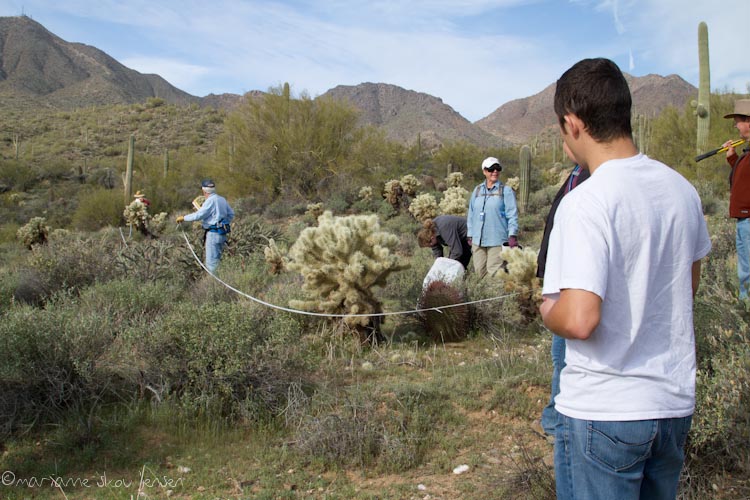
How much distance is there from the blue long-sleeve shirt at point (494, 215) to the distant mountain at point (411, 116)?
172ft

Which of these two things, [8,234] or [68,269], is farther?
[8,234]

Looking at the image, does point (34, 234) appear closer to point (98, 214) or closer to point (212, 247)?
point (98, 214)

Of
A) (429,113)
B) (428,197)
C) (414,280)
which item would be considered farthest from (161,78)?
(414,280)

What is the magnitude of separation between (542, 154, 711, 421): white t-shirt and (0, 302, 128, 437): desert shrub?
A: 382cm

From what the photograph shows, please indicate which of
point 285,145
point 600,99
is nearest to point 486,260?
point 600,99

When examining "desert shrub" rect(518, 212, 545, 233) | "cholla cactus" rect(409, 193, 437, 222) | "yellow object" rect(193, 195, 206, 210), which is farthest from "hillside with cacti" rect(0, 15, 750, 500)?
"desert shrub" rect(518, 212, 545, 233)

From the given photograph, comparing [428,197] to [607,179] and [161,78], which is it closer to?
[607,179]

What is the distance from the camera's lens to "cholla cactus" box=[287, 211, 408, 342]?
6363mm

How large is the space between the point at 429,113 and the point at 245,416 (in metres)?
87.6

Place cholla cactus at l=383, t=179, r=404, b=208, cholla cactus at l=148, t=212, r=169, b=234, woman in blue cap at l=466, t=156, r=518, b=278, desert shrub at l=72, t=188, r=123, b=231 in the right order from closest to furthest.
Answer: woman in blue cap at l=466, t=156, r=518, b=278 < cholla cactus at l=148, t=212, r=169, b=234 < cholla cactus at l=383, t=179, r=404, b=208 < desert shrub at l=72, t=188, r=123, b=231

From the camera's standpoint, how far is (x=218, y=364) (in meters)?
4.86

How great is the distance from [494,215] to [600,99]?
6069 mm

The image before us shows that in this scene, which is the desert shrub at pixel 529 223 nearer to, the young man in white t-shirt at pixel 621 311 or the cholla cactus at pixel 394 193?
the cholla cactus at pixel 394 193

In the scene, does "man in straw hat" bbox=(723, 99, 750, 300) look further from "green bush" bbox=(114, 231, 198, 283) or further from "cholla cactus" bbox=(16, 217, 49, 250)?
"cholla cactus" bbox=(16, 217, 49, 250)
